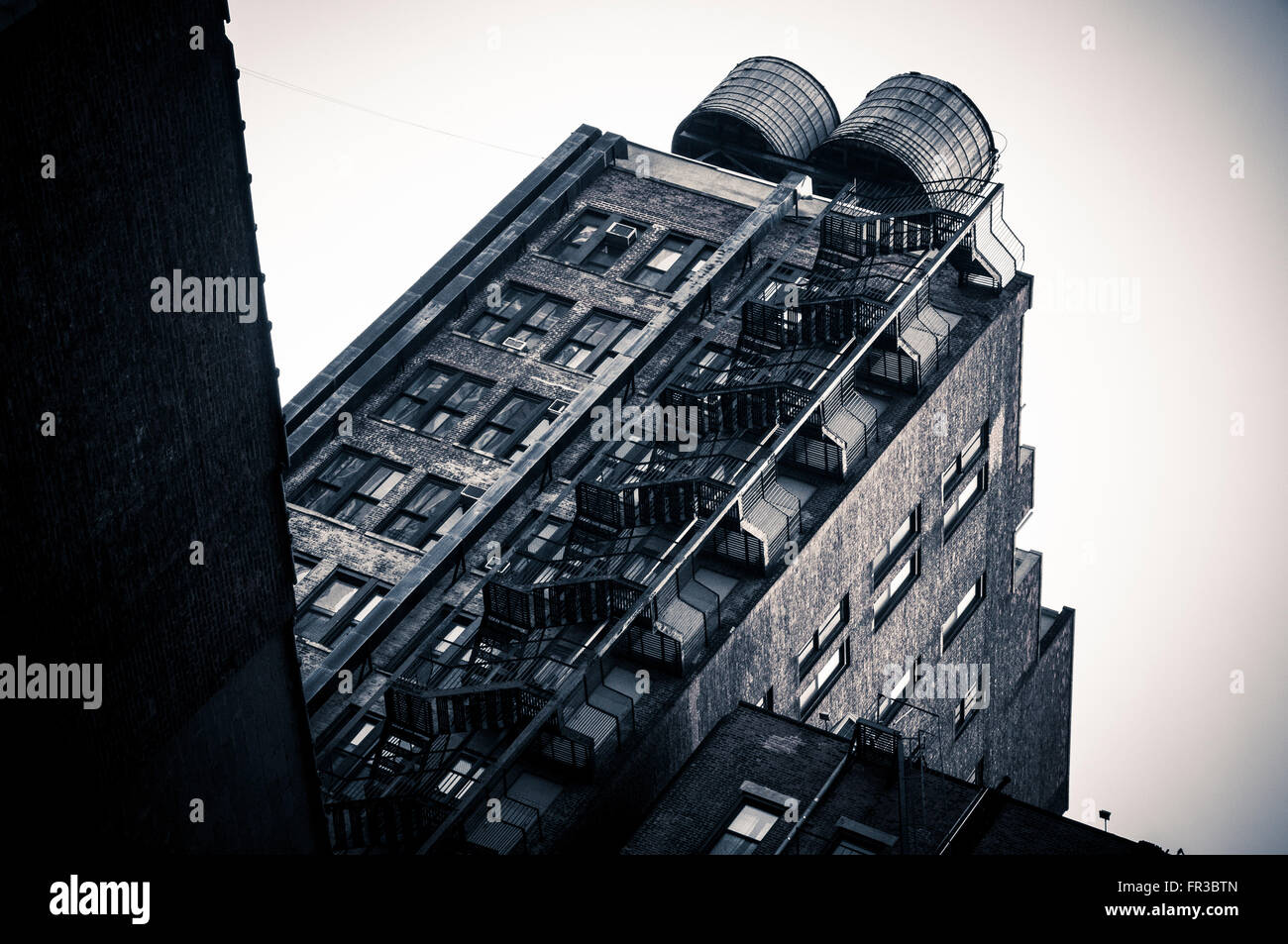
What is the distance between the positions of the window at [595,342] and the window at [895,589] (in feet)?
37.4

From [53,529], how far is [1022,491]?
3934 cm

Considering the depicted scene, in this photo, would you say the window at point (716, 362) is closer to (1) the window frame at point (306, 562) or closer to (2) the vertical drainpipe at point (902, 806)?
(1) the window frame at point (306, 562)

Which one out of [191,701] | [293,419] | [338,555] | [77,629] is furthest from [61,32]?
[293,419]

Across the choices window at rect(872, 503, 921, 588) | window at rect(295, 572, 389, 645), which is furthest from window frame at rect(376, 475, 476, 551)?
window at rect(872, 503, 921, 588)

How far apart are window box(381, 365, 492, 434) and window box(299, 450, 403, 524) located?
1.83 meters

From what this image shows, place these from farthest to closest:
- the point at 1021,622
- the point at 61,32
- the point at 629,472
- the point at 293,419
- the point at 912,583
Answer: the point at 1021,622 < the point at 293,419 < the point at 912,583 < the point at 629,472 < the point at 61,32

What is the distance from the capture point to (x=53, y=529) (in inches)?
1139

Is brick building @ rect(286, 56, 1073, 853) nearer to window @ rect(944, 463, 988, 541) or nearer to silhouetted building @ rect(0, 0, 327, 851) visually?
window @ rect(944, 463, 988, 541)

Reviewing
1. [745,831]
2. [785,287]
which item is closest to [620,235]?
[785,287]

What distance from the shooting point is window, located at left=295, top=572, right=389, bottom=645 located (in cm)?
5172

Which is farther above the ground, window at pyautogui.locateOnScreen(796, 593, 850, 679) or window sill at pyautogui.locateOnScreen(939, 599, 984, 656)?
window sill at pyautogui.locateOnScreen(939, 599, 984, 656)

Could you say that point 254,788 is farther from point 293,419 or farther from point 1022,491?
point 1022,491

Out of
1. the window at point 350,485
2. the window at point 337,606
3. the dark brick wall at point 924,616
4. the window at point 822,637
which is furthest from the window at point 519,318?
the window at point 822,637

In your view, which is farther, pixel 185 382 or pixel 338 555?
pixel 338 555
